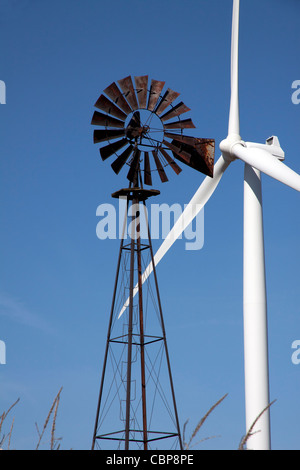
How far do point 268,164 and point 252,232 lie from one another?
7.96 feet

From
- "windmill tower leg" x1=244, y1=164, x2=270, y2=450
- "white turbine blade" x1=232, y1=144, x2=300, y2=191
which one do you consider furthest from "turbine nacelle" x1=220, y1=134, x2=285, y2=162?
"windmill tower leg" x1=244, y1=164, x2=270, y2=450

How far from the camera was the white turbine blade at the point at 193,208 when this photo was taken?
68.9ft

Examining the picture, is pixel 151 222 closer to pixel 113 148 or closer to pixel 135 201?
pixel 135 201

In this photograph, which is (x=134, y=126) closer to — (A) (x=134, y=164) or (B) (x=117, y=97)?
(B) (x=117, y=97)

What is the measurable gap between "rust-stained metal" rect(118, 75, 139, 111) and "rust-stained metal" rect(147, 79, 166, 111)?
436 mm

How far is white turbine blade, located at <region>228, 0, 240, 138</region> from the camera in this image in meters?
21.2

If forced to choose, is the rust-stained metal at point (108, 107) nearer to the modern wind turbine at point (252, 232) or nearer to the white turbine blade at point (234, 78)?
the modern wind turbine at point (252, 232)

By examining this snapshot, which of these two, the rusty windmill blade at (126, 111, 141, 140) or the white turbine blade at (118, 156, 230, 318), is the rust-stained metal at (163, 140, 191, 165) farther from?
the white turbine blade at (118, 156, 230, 318)

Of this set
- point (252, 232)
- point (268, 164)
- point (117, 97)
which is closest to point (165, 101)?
point (117, 97)

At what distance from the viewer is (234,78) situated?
21.4 m

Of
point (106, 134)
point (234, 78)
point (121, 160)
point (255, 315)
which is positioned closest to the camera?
point (255, 315)

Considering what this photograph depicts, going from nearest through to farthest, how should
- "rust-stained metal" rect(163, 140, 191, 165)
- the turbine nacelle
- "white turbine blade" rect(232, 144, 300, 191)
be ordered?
"white turbine blade" rect(232, 144, 300, 191)
"rust-stained metal" rect(163, 140, 191, 165)
the turbine nacelle

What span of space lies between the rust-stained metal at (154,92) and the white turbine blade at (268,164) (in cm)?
291

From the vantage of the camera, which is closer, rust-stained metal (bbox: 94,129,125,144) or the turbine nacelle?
rust-stained metal (bbox: 94,129,125,144)
